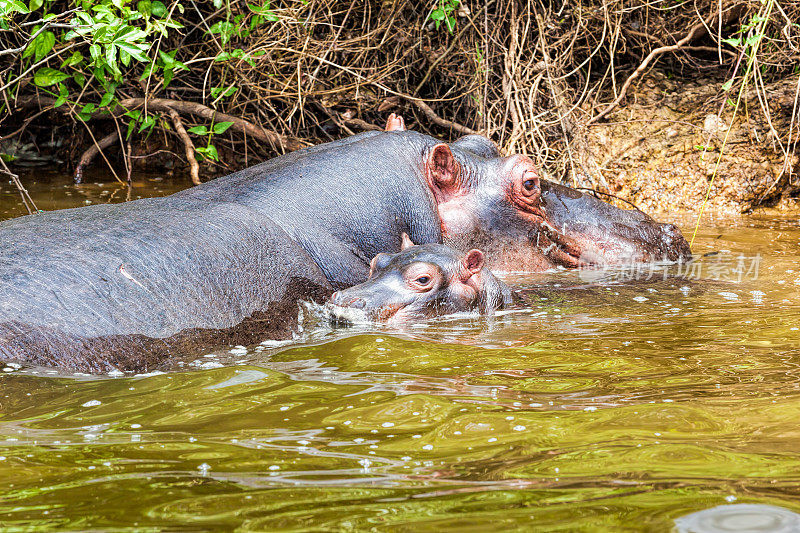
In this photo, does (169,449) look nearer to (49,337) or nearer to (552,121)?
(49,337)

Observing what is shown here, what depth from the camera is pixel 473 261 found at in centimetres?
435

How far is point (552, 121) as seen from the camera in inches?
280

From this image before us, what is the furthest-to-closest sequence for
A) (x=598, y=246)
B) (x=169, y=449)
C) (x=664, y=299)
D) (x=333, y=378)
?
(x=598, y=246) → (x=664, y=299) → (x=333, y=378) → (x=169, y=449)

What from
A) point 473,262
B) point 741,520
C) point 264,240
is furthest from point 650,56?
point 741,520

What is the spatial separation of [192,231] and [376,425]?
157 cm

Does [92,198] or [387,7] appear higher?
[387,7]

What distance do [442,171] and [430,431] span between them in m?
2.43

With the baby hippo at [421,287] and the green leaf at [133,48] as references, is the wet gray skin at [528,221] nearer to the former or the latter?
the baby hippo at [421,287]

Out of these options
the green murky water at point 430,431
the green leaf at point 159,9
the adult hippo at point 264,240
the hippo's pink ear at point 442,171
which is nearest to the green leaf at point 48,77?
the green leaf at point 159,9

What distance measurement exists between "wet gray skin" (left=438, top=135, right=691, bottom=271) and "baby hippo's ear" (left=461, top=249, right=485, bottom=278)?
481mm

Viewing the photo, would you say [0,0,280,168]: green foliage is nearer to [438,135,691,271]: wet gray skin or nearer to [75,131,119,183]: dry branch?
[75,131,119,183]: dry branch

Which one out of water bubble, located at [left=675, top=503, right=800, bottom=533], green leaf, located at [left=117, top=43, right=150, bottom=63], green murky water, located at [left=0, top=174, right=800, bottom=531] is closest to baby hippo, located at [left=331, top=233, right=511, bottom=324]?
green murky water, located at [left=0, top=174, right=800, bottom=531]

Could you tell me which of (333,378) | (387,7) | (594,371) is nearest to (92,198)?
(387,7)

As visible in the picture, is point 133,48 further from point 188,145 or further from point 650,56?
point 650,56
